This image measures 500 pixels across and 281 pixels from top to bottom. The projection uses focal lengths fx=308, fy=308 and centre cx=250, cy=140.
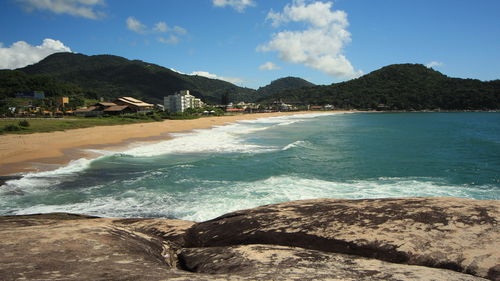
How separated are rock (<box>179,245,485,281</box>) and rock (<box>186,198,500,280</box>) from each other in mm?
255

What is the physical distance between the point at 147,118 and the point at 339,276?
6175cm

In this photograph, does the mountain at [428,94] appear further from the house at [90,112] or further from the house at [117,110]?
A: the house at [90,112]

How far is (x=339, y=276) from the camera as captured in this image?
3.06 m

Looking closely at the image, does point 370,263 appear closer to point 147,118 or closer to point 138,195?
point 138,195

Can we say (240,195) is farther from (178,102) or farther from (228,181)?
(178,102)

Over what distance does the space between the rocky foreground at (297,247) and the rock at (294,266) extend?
1 cm

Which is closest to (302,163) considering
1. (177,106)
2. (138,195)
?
(138,195)

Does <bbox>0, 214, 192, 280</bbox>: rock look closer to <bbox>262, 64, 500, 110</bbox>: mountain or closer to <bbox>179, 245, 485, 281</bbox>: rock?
<bbox>179, 245, 485, 281</bbox>: rock

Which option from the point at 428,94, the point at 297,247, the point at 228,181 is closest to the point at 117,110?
the point at 228,181

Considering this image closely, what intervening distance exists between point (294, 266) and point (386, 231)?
146 cm

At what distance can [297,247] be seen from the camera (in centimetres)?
410

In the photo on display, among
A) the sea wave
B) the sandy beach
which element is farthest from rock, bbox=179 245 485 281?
the sandy beach

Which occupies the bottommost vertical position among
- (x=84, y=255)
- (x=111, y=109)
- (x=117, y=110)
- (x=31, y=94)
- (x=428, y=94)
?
(x=84, y=255)

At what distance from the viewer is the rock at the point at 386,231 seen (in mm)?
3467
